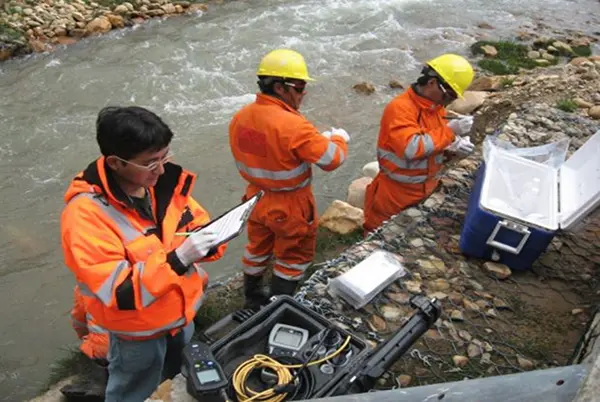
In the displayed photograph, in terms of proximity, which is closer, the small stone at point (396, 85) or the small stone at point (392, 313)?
the small stone at point (392, 313)

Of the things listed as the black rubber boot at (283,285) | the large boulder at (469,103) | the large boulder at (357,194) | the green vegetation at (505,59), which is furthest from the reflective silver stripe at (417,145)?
the green vegetation at (505,59)

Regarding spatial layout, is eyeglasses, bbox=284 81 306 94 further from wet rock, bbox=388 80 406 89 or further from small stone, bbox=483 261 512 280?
wet rock, bbox=388 80 406 89

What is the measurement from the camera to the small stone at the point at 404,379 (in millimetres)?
2920

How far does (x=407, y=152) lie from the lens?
3875mm

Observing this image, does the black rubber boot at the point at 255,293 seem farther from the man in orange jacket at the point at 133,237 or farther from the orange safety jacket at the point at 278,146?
the man in orange jacket at the point at 133,237

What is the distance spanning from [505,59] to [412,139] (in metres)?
8.07

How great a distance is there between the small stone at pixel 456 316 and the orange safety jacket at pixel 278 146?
120 centimetres

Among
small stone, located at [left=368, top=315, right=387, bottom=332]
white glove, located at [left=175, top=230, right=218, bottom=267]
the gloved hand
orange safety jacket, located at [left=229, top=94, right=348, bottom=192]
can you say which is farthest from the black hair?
the gloved hand

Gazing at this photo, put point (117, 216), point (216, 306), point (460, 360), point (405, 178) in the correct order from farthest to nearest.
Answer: point (216, 306) < point (405, 178) < point (460, 360) < point (117, 216)

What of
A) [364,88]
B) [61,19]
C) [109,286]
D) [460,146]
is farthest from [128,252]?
[61,19]

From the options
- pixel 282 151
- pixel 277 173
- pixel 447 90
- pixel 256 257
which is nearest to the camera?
pixel 282 151

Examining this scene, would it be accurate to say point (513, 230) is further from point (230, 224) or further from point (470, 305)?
point (230, 224)

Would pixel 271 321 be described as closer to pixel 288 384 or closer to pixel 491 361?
pixel 288 384

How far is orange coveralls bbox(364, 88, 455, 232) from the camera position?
3.88m
